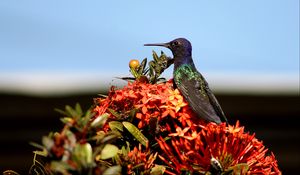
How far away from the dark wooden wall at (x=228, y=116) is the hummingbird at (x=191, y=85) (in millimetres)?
1133

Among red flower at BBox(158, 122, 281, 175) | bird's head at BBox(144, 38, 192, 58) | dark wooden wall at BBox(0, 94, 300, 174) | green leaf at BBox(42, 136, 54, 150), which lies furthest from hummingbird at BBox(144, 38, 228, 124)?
dark wooden wall at BBox(0, 94, 300, 174)

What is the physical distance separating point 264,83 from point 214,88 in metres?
0.35

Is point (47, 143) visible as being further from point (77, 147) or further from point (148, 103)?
point (148, 103)

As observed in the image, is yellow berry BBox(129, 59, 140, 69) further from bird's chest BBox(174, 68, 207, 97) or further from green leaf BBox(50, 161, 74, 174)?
green leaf BBox(50, 161, 74, 174)

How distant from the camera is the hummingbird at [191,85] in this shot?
321cm

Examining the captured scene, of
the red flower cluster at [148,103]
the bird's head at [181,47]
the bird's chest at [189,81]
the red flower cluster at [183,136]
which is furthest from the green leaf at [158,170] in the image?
the bird's head at [181,47]

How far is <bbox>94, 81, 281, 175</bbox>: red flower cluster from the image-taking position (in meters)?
2.88

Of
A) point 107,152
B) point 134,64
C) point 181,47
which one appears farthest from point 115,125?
point 181,47

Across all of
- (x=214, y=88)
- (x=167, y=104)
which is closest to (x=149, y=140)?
(x=167, y=104)

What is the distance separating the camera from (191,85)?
3498 mm

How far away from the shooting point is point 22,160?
555 cm

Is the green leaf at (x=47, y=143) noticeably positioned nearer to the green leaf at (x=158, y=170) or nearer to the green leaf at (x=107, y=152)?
the green leaf at (x=107, y=152)

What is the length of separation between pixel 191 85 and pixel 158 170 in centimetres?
78

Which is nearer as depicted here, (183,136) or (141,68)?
(183,136)
